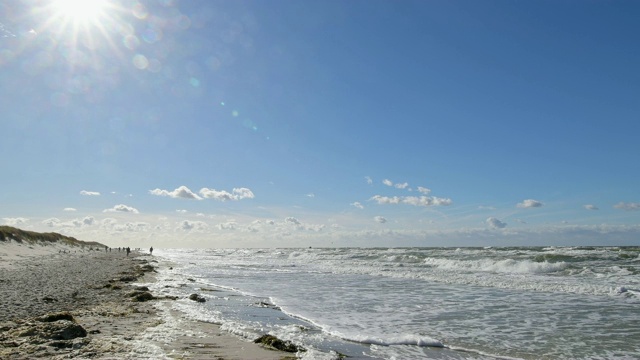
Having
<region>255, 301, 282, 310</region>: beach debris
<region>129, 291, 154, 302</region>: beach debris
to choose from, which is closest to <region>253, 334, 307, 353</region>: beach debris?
<region>255, 301, 282, 310</region>: beach debris

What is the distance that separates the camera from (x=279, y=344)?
8438 millimetres

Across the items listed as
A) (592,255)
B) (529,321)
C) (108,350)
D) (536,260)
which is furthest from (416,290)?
(592,255)

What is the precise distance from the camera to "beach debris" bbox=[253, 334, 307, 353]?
8309mm

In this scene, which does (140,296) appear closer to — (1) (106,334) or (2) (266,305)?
(2) (266,305)

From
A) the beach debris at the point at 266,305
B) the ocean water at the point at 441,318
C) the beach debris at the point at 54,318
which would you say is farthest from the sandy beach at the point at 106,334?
the beach debris at the point at 266,305

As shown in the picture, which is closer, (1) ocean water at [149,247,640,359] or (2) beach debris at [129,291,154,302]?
(1) ocean water at [149,247,640,359]

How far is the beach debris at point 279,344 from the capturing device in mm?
8309

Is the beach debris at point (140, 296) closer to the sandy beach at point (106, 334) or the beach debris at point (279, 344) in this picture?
the sandy beach at point (106, 334)

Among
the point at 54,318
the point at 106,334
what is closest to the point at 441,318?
the point at 106,334

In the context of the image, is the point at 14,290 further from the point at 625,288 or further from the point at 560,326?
the point at 625,288

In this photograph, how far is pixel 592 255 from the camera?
38.0m

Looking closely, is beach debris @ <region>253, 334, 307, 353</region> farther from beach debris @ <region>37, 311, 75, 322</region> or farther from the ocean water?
beach debris @ <region>37, 311, 75, 322</region>

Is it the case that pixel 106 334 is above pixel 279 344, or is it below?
above

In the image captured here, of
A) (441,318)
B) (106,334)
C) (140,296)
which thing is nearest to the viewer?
(106,334)
